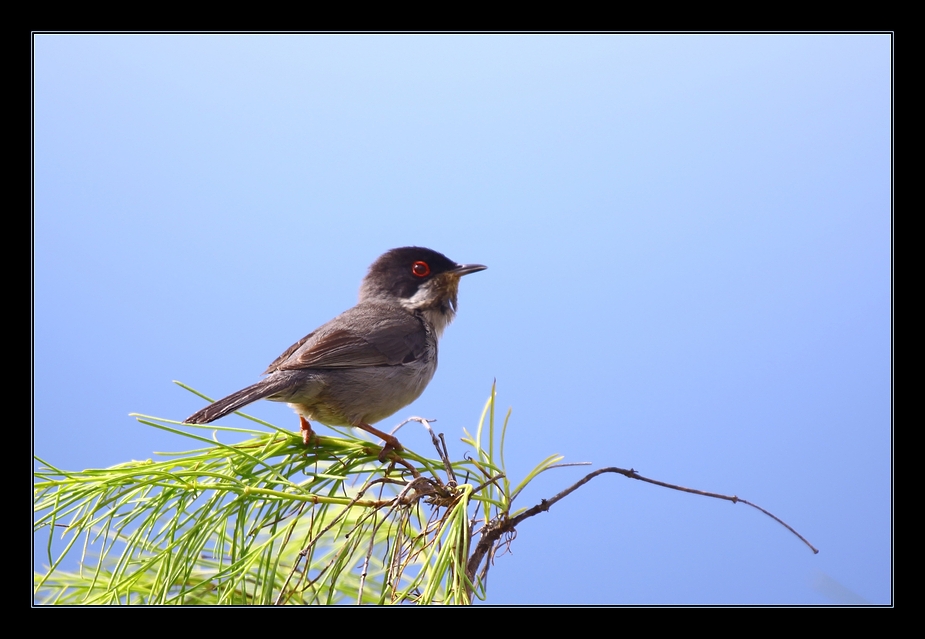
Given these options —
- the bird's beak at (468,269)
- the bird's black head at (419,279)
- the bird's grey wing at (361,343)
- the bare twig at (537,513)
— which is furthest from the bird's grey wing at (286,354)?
the bare twig at (537,513)

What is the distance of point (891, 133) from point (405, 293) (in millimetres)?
2522

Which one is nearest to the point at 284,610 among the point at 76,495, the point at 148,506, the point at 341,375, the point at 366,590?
the point at 148,506

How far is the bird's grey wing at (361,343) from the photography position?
3270mm

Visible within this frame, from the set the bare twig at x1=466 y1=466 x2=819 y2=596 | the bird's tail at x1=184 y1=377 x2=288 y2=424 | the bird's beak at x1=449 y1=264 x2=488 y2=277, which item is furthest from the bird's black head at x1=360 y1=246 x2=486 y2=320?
the bare twig at x1=466 y1=466 x2=819 y2=596

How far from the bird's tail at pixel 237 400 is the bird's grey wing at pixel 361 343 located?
209 millimetres

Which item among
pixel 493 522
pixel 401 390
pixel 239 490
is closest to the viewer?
pixel 239 490

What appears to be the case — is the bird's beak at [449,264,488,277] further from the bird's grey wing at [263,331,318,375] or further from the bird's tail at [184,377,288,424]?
the bird's tail at [184,377,288,424]

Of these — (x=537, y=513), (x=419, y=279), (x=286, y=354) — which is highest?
(x=419, y=279)

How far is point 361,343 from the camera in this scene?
3498mm

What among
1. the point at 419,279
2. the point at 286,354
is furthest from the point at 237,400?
the point at 419,279

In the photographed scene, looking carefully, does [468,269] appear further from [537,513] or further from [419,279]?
[537,513]

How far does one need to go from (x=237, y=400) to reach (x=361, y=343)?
983 mm

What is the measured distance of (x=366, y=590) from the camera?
8.09 ft

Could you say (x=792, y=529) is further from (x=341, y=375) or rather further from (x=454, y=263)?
(x=454, y=263)
